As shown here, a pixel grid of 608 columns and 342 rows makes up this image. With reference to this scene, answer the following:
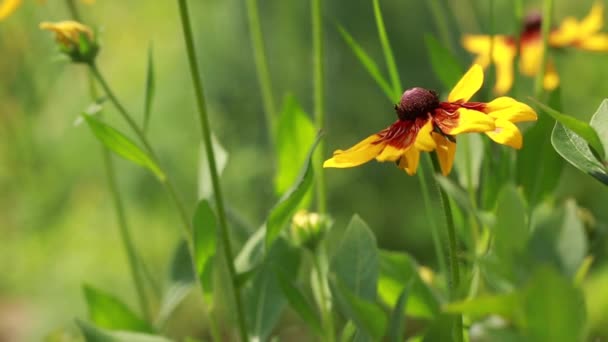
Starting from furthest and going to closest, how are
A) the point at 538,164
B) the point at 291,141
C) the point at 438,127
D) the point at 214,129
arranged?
the point at 214,129
the point at 291,141
the point at 538,164
the point at 438,127

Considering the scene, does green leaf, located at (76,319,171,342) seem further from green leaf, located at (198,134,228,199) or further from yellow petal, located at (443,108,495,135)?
yellow petal, located at (443,108,495,135)

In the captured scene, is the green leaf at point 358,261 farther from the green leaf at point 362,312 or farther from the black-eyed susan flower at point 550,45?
the black-eyed susan flower at point 550,45

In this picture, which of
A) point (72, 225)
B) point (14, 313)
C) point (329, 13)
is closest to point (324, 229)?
point (329, 13)

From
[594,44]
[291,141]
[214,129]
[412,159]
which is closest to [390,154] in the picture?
[412,159]

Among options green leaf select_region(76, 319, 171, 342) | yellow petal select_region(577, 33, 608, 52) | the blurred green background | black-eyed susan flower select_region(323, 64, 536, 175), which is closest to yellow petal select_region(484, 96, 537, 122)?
black-eyed susan flower select_region(323, 64, 536, 175)

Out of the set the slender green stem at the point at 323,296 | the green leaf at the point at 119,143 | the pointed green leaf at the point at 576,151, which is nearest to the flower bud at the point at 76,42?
the green leaf at the point at 119,143

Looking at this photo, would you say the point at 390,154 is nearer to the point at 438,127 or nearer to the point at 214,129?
the point at 438,127

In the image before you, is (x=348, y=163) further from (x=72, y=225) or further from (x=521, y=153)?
(x=72, y=225)
